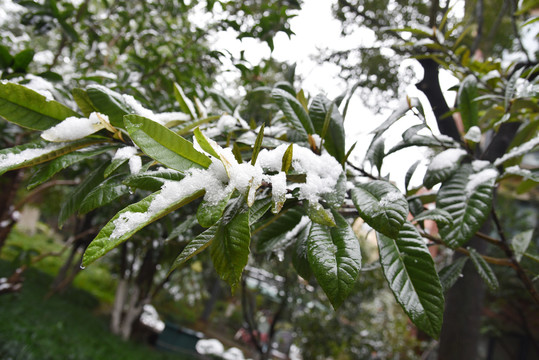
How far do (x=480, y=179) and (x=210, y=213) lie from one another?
1.98 feet

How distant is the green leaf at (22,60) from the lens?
2.91ft

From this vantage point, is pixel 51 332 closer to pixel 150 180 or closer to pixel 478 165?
pixel 150 180

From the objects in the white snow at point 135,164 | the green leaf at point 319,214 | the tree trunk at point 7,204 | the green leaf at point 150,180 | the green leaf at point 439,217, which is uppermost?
the green leaf at point 150,180

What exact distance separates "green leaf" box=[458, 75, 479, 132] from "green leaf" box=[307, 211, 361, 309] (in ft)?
1.95

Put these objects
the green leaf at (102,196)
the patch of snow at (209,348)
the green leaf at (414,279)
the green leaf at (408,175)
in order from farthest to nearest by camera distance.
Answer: the patch of snow at (209,348), the green leaf at (408,175), the green leaf at (102,196), the green leaf at (414,279)

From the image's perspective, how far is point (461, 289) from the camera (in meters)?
1.59

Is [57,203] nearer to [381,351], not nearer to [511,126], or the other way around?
[381,351]

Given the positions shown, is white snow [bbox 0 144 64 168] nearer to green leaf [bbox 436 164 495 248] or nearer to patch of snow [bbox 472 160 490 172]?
green leaf [bbox 436 164 495 248]

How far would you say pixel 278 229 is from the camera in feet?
2.51

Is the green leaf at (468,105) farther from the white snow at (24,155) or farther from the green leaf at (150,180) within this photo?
the white snow at (24,155)

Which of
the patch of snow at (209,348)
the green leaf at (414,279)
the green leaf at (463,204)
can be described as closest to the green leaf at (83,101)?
the green leaf at (414,279)

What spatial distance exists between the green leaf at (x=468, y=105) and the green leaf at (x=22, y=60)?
3.70 ft

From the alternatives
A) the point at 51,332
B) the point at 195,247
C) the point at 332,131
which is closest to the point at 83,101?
the point at 195,247

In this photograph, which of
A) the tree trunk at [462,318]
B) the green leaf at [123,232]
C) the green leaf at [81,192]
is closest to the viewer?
the green leaf at [123,232]
